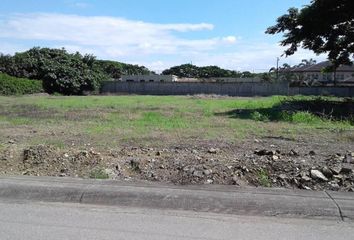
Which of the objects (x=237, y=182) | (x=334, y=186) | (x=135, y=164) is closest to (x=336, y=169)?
(x=334, y=186)

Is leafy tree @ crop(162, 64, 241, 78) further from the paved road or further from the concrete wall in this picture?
the paved road

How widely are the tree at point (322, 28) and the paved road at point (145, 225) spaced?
23530 mm

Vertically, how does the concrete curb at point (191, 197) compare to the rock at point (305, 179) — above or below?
below

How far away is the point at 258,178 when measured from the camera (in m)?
7.40

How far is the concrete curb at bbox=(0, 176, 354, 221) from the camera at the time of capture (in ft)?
19.4

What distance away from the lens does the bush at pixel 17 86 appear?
47750 millimetres

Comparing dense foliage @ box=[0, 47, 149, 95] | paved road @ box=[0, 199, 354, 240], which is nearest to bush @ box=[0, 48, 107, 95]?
dense foliage @ box=[0, 47, 149, 95]

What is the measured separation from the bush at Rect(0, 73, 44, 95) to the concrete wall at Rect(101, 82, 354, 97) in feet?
45.5

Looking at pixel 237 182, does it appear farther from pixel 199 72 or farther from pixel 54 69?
pixel 199 72

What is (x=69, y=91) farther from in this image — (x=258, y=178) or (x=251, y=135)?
(x=258, y=178)

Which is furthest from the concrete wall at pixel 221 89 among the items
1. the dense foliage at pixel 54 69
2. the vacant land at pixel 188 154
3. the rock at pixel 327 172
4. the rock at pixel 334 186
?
the rock at pixel 334 186

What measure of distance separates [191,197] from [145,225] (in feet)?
3.35

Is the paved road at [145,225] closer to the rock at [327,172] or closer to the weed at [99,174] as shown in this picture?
the weed at [99,174]

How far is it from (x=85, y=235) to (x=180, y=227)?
1032mm
